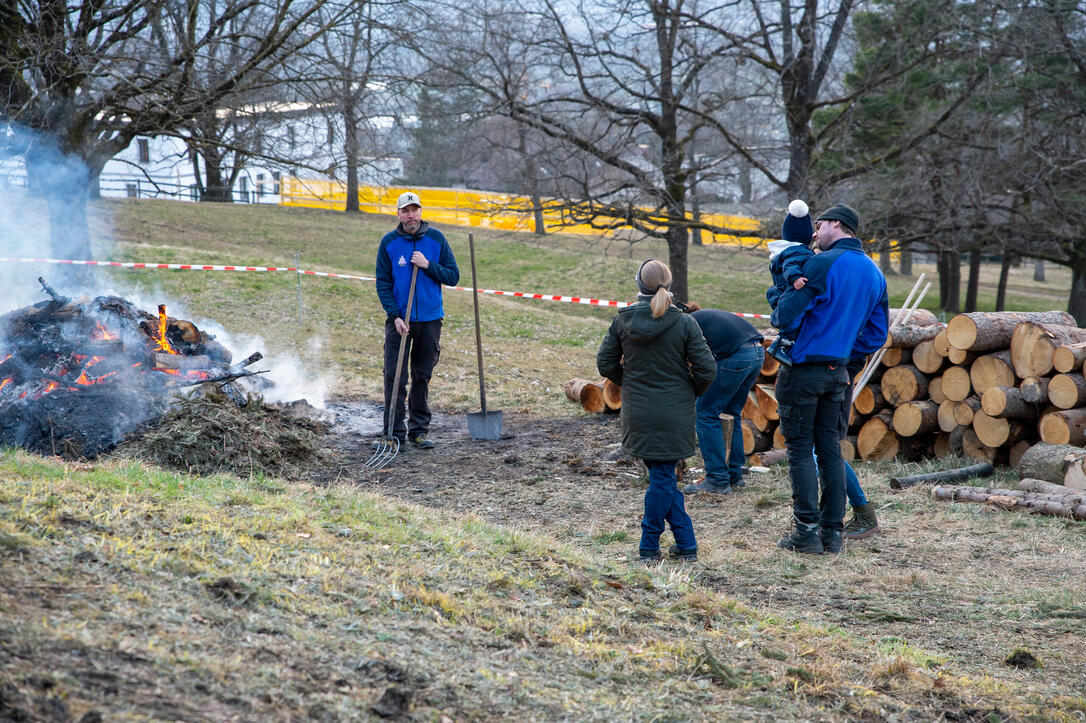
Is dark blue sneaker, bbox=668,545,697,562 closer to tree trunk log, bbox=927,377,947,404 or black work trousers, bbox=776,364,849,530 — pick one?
black work trousers, bbox=776,364,849,530

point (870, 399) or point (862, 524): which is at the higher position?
point (870, 399)

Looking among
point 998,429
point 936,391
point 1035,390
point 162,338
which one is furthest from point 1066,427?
point 162,338

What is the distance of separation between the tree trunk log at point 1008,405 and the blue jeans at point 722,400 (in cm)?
206

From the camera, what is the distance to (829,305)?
17.8ft

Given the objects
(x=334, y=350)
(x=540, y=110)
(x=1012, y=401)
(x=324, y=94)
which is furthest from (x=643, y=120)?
(x=1012, y=401)

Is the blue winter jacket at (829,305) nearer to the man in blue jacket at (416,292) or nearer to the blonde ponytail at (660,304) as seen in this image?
the blonde ponytail at (660,304)

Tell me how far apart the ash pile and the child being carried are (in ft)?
14.7

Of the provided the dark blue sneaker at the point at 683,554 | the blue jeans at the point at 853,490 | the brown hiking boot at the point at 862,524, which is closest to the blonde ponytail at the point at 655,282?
the dark blue sneaker at the point at 683,554

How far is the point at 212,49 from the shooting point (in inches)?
510

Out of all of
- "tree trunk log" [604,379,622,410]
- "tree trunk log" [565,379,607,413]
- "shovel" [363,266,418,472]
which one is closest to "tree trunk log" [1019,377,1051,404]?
"tree trunk log" [604,379,622,410]

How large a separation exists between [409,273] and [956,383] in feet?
15.7

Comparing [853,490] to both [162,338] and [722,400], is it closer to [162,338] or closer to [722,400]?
[722,400]

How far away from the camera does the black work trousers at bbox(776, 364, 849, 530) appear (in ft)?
18.0

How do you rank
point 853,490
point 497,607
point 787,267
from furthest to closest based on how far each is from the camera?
1. point 853,490
2. point 787,267
3. point 497,607
